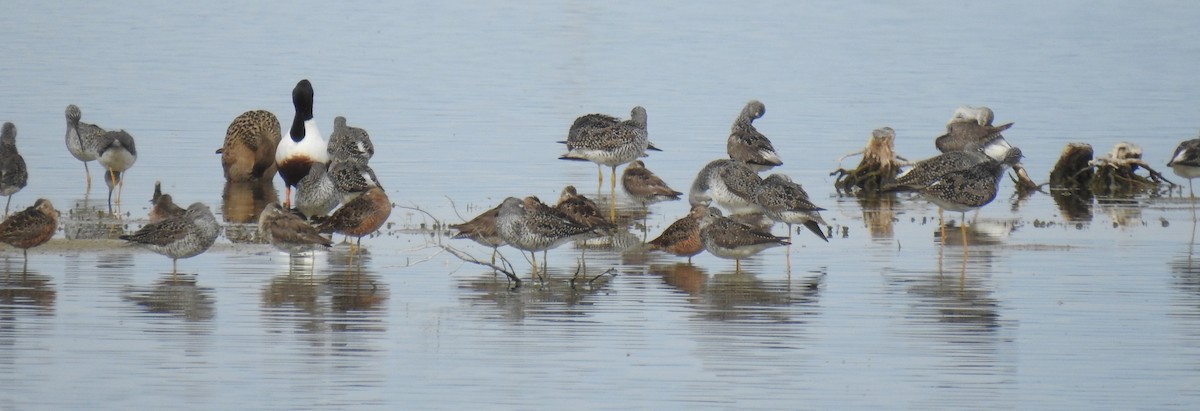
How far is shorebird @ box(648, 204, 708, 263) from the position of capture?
50.2ft

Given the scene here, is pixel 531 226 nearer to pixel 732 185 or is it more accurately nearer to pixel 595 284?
pixel 595 284

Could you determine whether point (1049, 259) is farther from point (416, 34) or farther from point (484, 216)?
point (416, 34)

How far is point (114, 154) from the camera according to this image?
19.7 m

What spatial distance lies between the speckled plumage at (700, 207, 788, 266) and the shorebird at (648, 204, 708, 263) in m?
0.21

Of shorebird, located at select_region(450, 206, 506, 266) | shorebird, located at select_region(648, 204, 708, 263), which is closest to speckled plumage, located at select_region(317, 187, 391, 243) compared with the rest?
shorebird, located at select_region(450, 206, 506, 266)

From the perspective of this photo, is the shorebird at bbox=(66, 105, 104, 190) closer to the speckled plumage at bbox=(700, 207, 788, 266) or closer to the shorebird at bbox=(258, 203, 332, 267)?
the shorebird at bbox=(258, 203, 332, 267)

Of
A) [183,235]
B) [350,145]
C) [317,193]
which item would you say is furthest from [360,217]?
[350,145]

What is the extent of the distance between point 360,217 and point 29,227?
8.55ft

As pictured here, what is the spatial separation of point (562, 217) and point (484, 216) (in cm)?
74

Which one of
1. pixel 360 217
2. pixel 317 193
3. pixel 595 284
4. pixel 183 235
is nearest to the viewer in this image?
pixel 595 284

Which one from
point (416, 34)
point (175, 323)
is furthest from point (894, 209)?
point (416, 34)

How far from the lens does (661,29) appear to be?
1970 inches

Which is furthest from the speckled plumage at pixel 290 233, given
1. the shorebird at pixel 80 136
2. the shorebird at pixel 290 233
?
the shorebird at pixel 80 136

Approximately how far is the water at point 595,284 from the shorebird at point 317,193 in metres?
0.70
